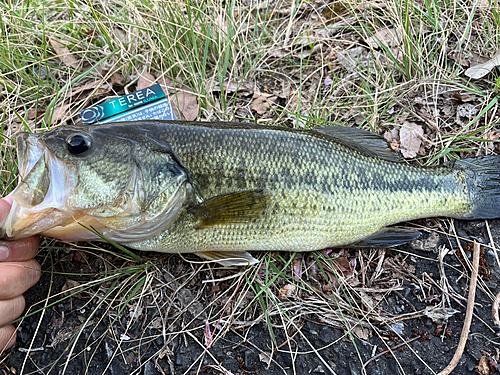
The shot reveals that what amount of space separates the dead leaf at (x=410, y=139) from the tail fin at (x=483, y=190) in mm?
413

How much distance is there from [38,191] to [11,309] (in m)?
1.06

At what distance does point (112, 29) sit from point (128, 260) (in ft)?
7.87

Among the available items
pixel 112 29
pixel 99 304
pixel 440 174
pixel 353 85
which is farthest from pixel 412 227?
pixel 112 29

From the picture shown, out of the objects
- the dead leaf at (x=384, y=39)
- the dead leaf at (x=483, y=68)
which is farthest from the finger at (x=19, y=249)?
the dead leaf at (x=483, y=68)

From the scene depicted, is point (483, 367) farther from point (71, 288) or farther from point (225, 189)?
point (71, 288)

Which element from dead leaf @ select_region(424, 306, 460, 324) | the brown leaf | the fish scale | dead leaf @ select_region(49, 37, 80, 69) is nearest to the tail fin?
the fish scale

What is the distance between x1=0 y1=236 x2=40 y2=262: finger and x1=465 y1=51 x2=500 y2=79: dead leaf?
13.8ft

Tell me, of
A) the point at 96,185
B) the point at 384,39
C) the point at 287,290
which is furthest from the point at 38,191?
the point at 384,39

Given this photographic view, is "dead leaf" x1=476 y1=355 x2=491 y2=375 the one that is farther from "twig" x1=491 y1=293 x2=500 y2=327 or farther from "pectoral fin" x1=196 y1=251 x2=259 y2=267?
"pectoral fin" x1=196 y1=251 x2=259 y2=267

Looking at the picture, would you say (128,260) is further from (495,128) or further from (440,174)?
(495,128)

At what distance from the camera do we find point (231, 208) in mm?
2545

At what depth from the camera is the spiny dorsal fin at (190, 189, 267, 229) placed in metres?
2.51

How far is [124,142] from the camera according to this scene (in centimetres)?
250

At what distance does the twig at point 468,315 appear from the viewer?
101 inches
